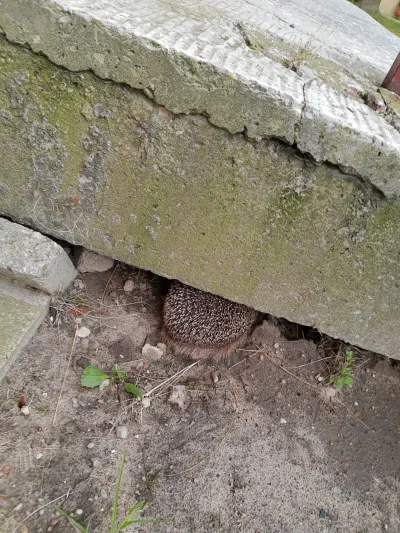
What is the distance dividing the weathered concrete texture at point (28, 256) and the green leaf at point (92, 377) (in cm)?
42

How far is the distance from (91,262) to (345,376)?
1428 mm

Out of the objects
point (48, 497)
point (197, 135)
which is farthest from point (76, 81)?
point (48, 497)

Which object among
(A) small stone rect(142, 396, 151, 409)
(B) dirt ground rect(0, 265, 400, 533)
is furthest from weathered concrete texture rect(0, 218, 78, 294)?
(A) small stone rect(142, 396, 151, 409)

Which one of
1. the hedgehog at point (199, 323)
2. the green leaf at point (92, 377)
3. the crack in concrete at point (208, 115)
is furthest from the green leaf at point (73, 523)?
the crack in concrete at point (208, 115)

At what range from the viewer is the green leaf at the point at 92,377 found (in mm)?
1700

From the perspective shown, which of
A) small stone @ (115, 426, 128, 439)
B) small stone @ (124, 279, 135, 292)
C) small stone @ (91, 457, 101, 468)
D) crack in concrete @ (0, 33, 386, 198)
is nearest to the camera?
crack in concrete @ (0, 33, 386, 198)

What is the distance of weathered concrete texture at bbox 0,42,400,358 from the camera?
4.88 ft

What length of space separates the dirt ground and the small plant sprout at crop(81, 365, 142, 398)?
0.12ft

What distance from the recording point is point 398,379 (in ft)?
7.30

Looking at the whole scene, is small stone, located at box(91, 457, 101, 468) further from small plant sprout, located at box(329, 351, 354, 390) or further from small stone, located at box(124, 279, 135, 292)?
small plant sprout, located at box(329, 351, 354, 390)

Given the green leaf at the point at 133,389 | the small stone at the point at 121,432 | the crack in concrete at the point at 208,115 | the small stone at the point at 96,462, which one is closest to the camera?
the crack in concrete at the point at 208,115

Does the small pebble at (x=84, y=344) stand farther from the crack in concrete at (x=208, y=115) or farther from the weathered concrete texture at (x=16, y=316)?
the crack in concrete at (x=208, y=115)

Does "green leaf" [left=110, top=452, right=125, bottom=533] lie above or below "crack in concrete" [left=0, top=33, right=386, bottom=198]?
below

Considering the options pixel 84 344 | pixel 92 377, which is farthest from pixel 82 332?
pixel 92 377
